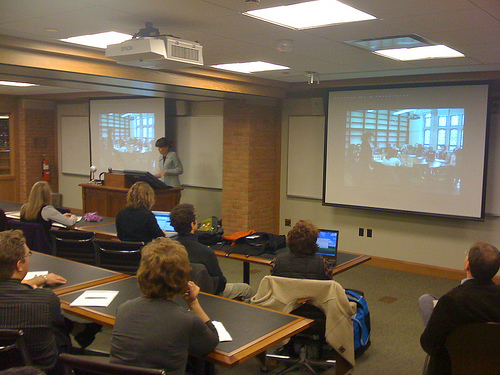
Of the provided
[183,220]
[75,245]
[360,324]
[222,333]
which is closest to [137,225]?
[75,245]

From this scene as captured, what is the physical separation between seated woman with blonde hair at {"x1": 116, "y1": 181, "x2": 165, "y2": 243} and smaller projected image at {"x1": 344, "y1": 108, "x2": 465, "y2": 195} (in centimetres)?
351

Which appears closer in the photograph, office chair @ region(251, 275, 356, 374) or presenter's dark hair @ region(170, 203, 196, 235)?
office chair @ region(251, 275, 356, 374)

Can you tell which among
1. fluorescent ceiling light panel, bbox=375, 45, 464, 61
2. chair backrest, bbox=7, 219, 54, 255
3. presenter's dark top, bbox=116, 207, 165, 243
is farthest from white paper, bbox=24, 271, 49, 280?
fluorescent ceiling light panel, bbox=375, 45, 464, 61

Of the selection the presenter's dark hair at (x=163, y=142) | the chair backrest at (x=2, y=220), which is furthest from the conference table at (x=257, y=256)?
the presenter's dark hair at (x=163, y=142)

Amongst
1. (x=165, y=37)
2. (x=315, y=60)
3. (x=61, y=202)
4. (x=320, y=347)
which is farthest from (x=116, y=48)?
(x=61, y=202)

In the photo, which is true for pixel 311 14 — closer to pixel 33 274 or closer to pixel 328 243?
pixel 328 243

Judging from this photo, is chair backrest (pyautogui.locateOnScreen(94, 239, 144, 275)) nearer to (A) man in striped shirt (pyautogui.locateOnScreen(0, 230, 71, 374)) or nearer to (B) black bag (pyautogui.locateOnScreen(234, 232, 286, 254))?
(B) black bag (pyautogui.locateOnScreen(234, 232, 286, 254))

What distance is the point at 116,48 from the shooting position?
359 centimetres

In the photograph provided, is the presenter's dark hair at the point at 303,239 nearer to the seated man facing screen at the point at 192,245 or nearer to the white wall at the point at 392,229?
the seated man facing screen at the point at 192,245

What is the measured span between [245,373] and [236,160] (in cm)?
439

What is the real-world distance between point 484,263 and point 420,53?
2.98 metres

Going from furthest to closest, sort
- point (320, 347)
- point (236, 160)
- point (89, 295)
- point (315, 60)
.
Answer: point (236, 160) < point (315, 60) < point (320, 347) < point (89, 295)

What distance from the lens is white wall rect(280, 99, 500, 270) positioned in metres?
6.15

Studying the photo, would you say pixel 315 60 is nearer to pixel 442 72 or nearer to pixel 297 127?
pixel 442 72
